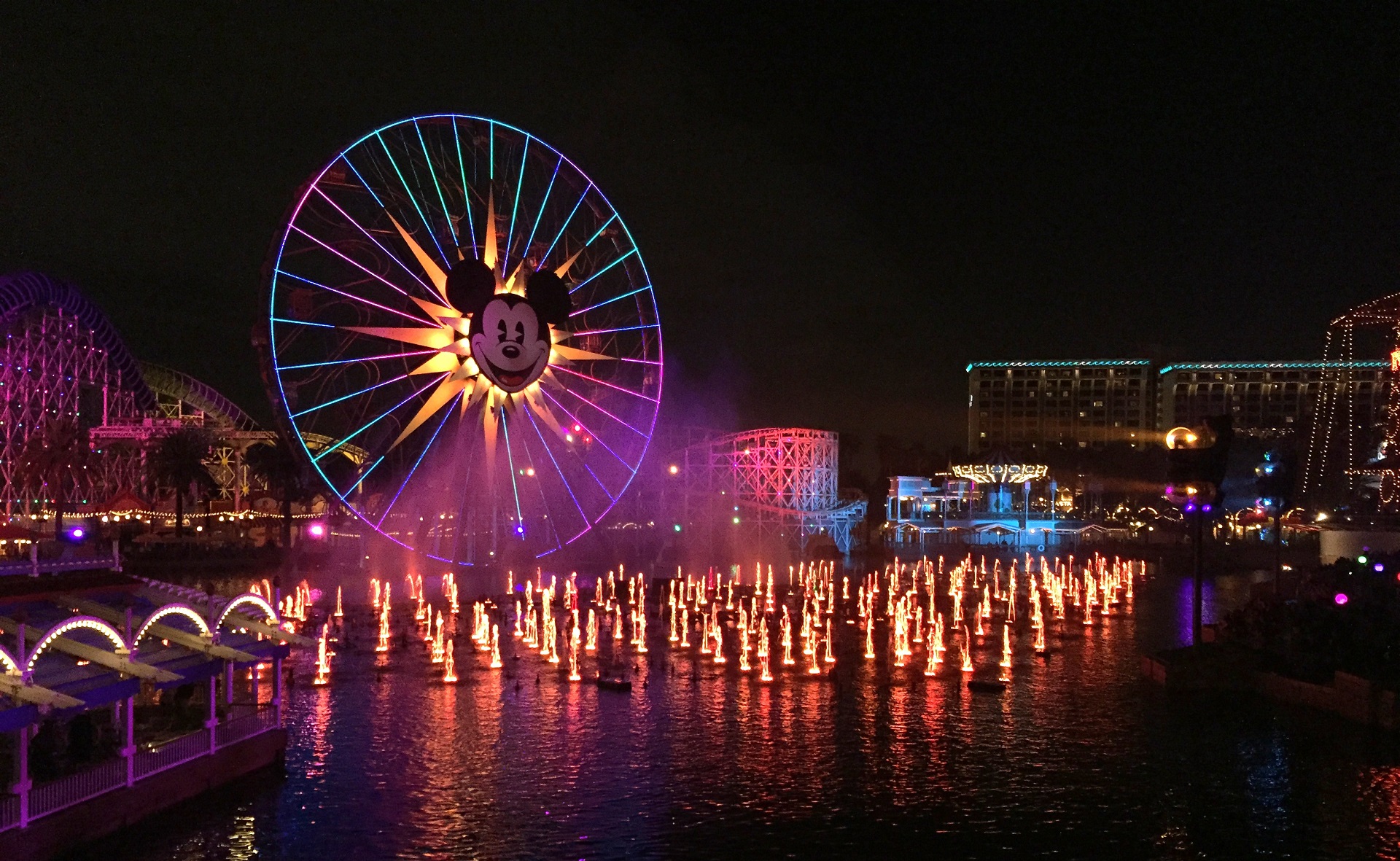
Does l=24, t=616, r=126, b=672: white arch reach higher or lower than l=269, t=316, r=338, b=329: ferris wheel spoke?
lower

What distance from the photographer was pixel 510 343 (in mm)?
48281

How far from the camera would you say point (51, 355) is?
85562mm

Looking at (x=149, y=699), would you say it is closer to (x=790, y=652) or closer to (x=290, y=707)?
(x=290, y=707)

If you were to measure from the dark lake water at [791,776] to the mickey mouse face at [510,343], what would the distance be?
14835 millimetres

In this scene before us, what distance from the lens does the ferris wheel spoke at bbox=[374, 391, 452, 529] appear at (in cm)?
4422

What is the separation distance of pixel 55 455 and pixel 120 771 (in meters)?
60.6

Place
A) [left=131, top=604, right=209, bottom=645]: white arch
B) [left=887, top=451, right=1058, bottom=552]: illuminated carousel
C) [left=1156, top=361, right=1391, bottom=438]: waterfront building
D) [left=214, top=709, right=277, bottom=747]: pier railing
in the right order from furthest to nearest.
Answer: [left=1156, top=361, right=1391, bottom=438]: waterfront building → [left=887, top=451, right=1058, bottom=552]: illuminated carousel → [left=214, top=709, right=277, bottom=747]: pier railing → [left=131, top=604, right=209, bottom=645]: white arch

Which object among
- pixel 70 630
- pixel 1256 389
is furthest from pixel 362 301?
pixel 1256 389

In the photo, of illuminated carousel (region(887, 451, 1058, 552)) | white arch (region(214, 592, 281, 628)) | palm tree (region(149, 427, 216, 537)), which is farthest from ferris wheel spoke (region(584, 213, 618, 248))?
illuminated carousel (region(887, 451, 1058, 552))

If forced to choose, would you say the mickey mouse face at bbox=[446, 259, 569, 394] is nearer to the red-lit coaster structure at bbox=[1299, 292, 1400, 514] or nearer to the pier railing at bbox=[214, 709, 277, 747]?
the pier railing at bbox=[214, 709, 277, 747]

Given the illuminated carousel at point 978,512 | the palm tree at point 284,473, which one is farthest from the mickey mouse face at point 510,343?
the illuminated carousel at point 978,512

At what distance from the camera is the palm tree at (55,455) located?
7319 cm

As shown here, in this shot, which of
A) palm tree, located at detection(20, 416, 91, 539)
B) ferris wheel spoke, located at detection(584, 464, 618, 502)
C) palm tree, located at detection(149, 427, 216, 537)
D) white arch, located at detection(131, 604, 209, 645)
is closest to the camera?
white arch, located at detection(131, 604, 209, 645)

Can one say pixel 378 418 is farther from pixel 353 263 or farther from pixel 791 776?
pixel 791 776
